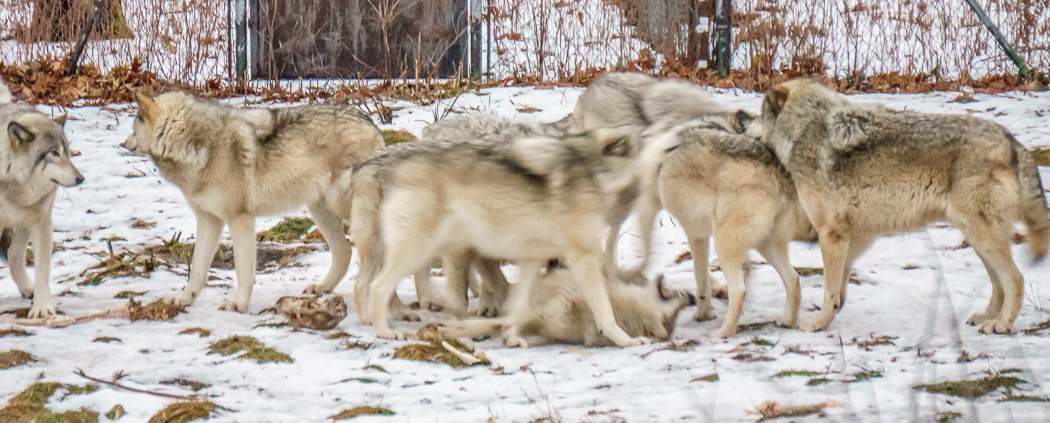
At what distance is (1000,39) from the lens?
998cm

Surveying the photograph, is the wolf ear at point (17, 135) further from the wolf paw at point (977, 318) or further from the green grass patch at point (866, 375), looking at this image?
the wolf paw at point (977, 318)

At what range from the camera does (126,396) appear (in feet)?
10.6

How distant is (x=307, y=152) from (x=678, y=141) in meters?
2.30

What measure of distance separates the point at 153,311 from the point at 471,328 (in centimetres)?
185

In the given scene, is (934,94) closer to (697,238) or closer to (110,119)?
(697,238)

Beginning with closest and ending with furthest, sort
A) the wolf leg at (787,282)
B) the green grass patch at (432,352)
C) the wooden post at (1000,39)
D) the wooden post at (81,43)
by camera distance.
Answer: the green grass patch at (432,352) < the wolf leg at (787,282) < the wooden post at (1000,39) < the wooden post at (81,43)

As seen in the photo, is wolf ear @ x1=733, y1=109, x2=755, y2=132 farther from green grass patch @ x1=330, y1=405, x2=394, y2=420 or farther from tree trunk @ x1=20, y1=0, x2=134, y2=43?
tree trunk @ x1=20, y1=0, x2=134, y2=43

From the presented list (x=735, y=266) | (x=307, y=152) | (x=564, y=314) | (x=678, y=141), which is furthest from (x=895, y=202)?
(x=307, y=152)

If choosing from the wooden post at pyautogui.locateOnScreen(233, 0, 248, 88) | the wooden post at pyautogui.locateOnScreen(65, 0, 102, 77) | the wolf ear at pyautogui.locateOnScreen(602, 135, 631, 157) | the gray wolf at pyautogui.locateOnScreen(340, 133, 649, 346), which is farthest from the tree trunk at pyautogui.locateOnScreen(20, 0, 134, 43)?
the wolf ear at pyautogui.locateOnScreen(602, 135, 631, 157)

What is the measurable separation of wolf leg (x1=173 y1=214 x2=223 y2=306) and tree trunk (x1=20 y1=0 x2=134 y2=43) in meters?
7.68

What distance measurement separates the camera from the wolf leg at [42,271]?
15.3 ft

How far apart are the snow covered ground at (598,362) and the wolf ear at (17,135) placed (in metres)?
1.01

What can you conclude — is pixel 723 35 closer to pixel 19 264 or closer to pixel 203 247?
pixel 203 247

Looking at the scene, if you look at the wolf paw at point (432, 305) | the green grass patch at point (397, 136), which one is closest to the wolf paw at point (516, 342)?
the wolf paw at point (432, 305)
